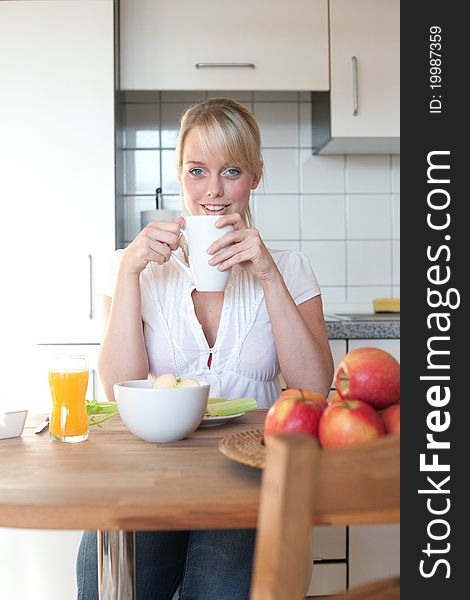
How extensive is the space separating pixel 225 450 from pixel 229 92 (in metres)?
2.27

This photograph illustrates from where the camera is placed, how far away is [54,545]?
67.2 inches

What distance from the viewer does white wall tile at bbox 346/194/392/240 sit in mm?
2977

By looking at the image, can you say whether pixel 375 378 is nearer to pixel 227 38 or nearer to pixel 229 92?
pixel 227 38

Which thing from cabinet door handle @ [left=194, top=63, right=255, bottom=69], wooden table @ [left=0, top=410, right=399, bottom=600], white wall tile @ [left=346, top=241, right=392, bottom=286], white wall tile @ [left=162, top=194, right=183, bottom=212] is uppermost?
cabinet door handle @ [left=194, top=63, right=255, bottom=69]

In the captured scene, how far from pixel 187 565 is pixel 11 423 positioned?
373 millimetres

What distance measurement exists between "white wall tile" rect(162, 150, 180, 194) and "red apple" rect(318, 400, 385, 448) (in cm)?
223

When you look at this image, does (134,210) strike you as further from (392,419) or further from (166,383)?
(392,419)

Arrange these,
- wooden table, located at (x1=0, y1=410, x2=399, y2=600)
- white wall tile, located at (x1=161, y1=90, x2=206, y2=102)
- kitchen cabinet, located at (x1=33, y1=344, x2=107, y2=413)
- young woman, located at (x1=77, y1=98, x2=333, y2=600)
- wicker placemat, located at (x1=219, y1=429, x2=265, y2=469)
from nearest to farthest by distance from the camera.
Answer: wooden table, located at (x1=0, y1=410, x2=399, y2=600) < wicker placemat, located at (x1=219, y1=429, x2=265, y2=469) < young woman, located at (x1=77, y1=98, x2=333, y2=600) < kitchen cabinet, located at (x1=33, y1=344, x2=107, y2=413) < white wall tile, located at (x1=161, y1=90, x2=206, y2=102)

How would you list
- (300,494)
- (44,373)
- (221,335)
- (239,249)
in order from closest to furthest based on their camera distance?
(300,494) → (239,249) → (221,335) → (44,373)

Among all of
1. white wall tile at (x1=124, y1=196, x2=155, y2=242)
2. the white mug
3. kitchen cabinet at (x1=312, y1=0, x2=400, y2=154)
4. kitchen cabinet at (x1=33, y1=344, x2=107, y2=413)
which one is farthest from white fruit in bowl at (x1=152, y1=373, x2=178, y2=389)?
white wall tile at (x1=124, y1=196, x2=155, y2=242)

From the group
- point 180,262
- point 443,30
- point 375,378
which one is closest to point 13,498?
point 375,378

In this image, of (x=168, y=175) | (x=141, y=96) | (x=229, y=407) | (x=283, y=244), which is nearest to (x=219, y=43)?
(x=141, y=96)

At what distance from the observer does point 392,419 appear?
0.79 m

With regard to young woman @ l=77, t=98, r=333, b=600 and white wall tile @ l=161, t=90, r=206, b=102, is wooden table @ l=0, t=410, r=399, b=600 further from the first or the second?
white wall tile @ l=161, t=90, r=206, b=102
